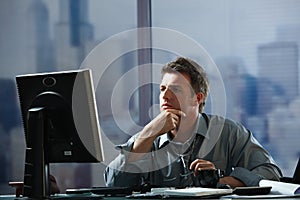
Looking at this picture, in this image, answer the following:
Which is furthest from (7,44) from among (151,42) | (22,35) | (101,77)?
(151,42)

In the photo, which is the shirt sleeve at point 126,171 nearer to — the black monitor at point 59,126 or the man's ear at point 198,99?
the man's ear at point 198,99

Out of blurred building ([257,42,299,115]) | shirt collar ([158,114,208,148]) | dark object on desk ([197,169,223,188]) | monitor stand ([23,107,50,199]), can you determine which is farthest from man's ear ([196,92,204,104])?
monitor stand ([23,107,50,199])

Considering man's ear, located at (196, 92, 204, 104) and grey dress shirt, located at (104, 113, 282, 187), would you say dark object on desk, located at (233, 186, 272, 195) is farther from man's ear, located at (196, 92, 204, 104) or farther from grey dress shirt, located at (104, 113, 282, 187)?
man's ear, located at (196, 92, 204, 104)

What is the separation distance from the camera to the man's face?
273 centimetres

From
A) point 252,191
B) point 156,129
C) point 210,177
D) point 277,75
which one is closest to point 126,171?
point 156,129

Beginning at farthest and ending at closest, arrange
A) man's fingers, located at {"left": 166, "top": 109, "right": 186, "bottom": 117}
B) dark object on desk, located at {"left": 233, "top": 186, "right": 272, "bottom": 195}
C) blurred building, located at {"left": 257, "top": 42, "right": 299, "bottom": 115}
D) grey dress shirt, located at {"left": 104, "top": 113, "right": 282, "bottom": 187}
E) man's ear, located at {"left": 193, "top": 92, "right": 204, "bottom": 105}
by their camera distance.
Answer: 1. blurred building, located at {"left": 257, "top": 42, "right": 299, "bottom": 115}
2. man's ear, located at {"left": 193, "top": 92, "right": 204, "bottom": 105}
3. man's fingers, located at {"left": 166, "top": 109, "right": 186, "bottom": 117}
4. grey dress shirt, located at {"left": 104, "top": 113, "right": 282, "bottom": 187}
5. dark object on desk, located at {"left": 233, "top": 186, "right": 272, "bottom": 195}

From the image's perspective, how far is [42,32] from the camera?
3721 mm

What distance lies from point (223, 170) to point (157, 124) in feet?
1.25

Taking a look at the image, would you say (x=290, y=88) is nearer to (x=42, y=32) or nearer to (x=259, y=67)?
(x=259, y=67)

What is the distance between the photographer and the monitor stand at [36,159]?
2.09m

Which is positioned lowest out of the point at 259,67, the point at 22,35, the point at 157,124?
the point at 157,124

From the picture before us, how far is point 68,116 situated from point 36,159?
19 centimetres

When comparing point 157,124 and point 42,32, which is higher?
point 42,32

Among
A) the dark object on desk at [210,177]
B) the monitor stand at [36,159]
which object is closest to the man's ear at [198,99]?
the dark object on desk at [210,177]
